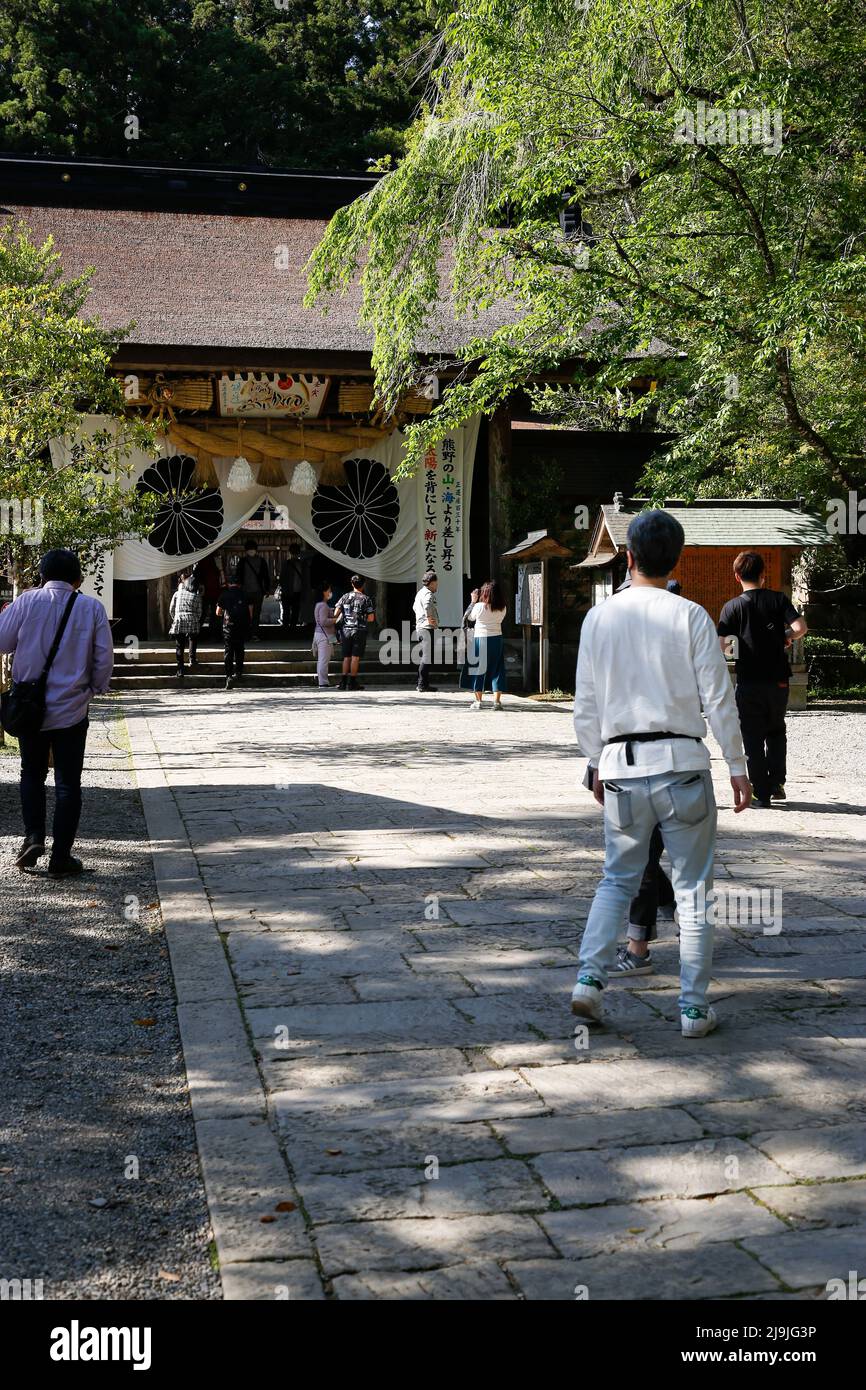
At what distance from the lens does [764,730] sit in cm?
822

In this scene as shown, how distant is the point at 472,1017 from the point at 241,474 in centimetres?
1614

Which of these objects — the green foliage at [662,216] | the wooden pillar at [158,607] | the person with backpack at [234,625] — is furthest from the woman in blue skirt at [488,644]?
the wooden pillar at [158,607]

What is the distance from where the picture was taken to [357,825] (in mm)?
7727

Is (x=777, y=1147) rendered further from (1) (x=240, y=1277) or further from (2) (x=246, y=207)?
(2) (x=246, y=207)

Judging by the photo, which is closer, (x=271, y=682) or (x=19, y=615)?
(x=19, y=615)

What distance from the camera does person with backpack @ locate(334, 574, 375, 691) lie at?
17.5m

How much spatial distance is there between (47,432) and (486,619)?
5.83 meters

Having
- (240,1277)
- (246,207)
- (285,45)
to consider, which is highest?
(285,45)

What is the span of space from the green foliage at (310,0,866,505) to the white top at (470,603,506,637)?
213 cm

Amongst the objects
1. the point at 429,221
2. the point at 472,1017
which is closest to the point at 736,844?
the point at 472,1017

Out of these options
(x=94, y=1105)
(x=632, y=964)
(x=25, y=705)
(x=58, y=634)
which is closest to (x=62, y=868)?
(x=25, y=705)

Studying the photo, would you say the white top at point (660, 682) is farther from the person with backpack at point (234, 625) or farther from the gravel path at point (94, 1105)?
the person with backpack at point (234, 625)

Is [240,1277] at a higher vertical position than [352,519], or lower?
lower

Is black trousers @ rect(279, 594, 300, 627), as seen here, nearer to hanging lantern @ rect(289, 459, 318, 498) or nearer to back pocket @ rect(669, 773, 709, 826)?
hanging lantern @ rect(289, 459, 318, 498)
